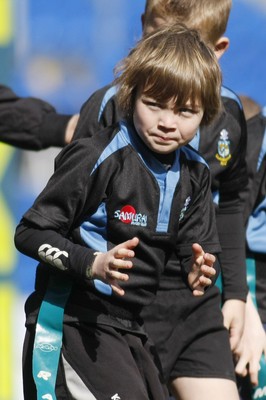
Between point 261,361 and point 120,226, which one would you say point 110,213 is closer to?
point 120,226

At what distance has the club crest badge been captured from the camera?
3.27m

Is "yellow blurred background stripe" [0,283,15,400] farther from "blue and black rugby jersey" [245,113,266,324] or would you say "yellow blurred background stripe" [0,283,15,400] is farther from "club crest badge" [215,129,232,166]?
"club crest badge" [215,129,232,166]

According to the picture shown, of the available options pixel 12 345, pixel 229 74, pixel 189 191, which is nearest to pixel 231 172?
pixel 189 191

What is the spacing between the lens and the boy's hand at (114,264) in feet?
8.11

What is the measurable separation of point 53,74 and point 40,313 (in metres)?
2.02

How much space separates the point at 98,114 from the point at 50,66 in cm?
152

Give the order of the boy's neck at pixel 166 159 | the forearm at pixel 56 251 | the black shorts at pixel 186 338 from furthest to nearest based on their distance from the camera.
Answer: the black shorts at pixel 186 338 → the boy's neck at pixel 166 159 → the forearm at pixel 56 251

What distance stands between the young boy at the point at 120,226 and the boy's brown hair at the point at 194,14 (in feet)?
1.27

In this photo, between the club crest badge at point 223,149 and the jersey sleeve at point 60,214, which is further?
the club crest badge at point 223,149

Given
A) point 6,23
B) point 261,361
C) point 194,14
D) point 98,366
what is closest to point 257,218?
point 261,361

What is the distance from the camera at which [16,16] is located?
4.54 meters

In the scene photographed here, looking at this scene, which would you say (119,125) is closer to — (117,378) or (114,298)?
Answer: (114,298)

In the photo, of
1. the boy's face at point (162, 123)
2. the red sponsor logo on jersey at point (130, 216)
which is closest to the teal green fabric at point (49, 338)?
the red sponsor logo on jersey at point (130, 216)

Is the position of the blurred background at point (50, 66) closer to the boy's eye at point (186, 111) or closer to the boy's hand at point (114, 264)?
the boy's eye at point (186, 111)
